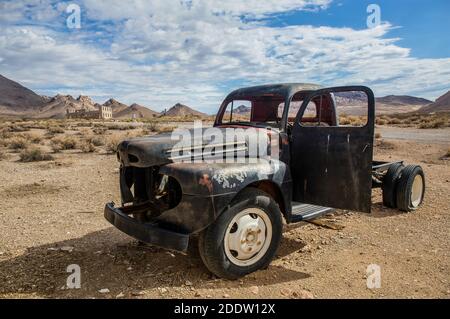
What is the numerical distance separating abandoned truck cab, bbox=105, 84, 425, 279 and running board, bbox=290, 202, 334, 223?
0.5 inches

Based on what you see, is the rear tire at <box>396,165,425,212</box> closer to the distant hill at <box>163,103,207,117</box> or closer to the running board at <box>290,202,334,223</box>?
the running board at <box>290,202,334,223</box>

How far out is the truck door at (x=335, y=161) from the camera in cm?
446

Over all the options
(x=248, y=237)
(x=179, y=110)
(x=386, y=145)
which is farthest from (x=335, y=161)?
(x=179, y=110)

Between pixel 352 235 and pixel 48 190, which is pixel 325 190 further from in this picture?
pixel 48 190

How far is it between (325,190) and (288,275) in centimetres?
117

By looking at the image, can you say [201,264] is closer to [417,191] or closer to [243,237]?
[243,237]

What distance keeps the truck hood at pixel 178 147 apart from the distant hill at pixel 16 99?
444 ft

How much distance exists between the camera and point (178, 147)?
410cm

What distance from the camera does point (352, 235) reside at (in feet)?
17.6

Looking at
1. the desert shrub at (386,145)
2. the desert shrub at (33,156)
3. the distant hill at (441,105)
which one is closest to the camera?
the desert shrub at (33,156)

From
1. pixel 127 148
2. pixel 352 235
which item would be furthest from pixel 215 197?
pixel 352 235


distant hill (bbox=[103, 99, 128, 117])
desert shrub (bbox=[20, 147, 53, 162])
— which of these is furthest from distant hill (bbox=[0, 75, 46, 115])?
desert shrub (bbox=[20, 147, 53, 162])

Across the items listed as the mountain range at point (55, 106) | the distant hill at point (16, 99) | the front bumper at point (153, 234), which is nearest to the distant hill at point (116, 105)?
the mountain range at point (55, 106)

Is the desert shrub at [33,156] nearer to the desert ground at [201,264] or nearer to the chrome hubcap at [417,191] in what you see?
the desert ground at [201,264]
